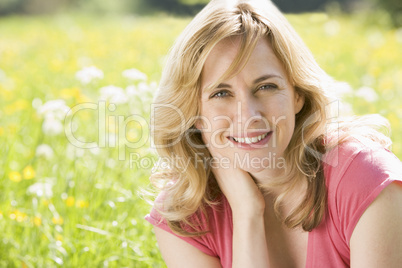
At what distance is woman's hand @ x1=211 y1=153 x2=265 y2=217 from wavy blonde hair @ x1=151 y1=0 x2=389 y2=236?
5cm

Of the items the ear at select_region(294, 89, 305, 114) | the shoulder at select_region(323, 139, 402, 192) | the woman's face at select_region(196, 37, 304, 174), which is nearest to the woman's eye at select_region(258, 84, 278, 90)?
the woman's face at select_region(196, 37, 304, 174)

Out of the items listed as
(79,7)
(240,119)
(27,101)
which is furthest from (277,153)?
(79,7)

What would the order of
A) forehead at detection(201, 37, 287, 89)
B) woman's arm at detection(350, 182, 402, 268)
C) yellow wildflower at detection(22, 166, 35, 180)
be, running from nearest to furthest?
woman's arm at detection(350, 182, 402, 268), forehead at detection(201, 37, 287, 89), yellow wildflower at detection(22, 166, 35, 180)

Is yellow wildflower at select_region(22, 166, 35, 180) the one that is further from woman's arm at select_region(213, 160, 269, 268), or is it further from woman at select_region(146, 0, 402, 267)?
Result: woman's arm at select_region(213, 160, 269, 268)

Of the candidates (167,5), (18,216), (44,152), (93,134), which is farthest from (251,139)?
(167,5)

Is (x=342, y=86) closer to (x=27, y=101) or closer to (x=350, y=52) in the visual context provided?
(x=27, y=101)

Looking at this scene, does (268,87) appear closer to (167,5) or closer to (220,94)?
(220,94)

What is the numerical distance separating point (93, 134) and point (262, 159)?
1.62m

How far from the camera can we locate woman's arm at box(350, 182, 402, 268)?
1.34 metres

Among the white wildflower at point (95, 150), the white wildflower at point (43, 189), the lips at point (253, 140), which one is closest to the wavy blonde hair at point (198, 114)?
the lips at point (253, 140)

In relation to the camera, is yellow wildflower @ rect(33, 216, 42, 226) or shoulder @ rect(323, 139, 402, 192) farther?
yellow wildflower @ rect(33, 216, 42, 226)

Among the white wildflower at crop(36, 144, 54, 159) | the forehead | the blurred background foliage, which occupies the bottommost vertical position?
the white wildflower at crop(36, 144, 54, 159)

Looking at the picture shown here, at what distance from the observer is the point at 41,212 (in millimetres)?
2211

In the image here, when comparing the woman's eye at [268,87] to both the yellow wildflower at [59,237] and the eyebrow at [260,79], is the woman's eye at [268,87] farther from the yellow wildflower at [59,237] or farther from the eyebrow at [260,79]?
the yellow wildflower at [59,237]
